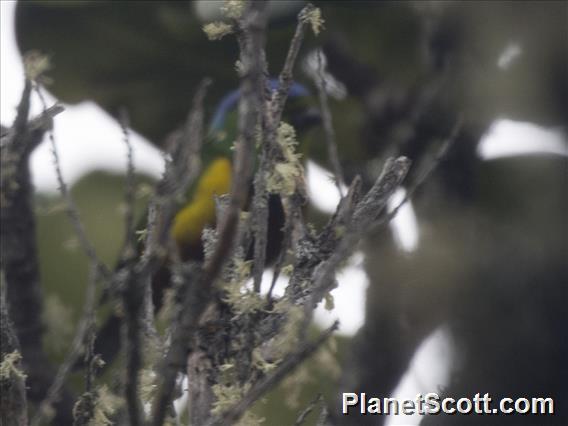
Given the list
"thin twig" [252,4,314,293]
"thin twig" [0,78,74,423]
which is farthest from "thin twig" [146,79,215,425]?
"thin twig" [0,78,74,423]

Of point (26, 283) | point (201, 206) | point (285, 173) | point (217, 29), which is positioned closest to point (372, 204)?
point (285, 173)

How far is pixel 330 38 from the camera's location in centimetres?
181

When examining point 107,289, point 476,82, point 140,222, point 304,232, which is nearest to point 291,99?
point 140,222

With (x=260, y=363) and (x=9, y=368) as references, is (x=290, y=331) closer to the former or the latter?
(x=260, y=363)

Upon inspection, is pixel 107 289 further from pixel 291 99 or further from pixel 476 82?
pixel 291 99

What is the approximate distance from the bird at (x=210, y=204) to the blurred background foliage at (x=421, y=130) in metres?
0.14

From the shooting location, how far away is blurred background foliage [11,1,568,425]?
61.3 inches

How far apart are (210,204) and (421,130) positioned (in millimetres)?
547

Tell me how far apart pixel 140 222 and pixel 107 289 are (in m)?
1.40

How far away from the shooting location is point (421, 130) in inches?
65.7

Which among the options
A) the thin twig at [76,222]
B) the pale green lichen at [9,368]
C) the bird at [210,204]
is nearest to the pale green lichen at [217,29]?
the thin twig at [76,222]

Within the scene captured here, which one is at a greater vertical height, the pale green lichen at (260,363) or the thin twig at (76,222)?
the thin twig at (76,222)

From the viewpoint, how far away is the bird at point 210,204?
190 cm

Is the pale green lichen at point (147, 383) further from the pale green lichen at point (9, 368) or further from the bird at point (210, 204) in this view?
the bird at point (210, 204)
